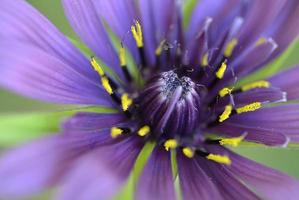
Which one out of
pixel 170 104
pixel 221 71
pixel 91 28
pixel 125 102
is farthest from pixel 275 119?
pixel 91 28

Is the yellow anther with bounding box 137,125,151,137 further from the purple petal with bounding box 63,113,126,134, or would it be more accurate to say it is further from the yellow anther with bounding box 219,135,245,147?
the yellow anther with bounding box 219,135,245,147

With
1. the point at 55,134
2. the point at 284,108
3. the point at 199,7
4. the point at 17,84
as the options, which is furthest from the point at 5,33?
the point at 284,108

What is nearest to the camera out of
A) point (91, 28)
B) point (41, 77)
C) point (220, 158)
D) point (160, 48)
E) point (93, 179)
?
point (93, 179)

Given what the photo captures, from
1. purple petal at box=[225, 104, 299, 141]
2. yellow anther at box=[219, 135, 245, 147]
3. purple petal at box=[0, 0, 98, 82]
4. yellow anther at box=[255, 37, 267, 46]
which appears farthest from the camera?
yellow anther at box=[255, 37, 267, 46]

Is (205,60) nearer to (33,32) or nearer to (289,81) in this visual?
(289,81)

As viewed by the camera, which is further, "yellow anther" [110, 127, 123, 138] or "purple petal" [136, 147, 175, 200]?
"yellow anther" [110, 127, 123, 138]

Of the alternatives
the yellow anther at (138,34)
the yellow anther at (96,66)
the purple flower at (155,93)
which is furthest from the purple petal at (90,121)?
the yellow anther at (138,34)

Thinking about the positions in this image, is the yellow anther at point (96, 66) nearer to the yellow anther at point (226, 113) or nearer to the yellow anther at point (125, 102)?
the yellow anther at point (125, 102)

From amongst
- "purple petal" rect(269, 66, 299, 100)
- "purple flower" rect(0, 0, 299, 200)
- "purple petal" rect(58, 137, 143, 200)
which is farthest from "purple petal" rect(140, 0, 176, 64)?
"purple petal" rect(58, 137, 143, 200)
